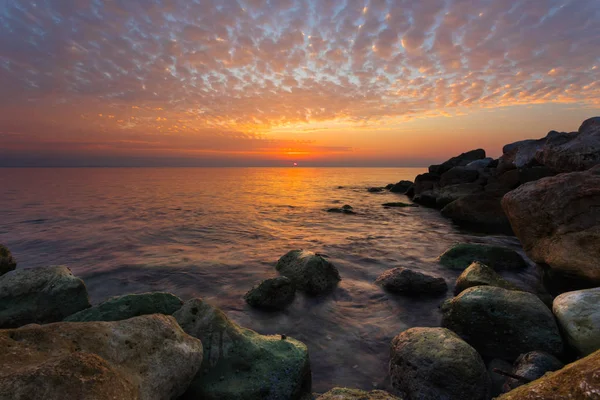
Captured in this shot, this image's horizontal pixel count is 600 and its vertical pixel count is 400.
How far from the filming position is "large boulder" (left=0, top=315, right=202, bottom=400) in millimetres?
2262

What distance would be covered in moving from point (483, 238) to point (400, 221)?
6.02 metres

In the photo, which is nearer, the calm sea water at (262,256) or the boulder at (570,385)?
the boulder at (570,385)

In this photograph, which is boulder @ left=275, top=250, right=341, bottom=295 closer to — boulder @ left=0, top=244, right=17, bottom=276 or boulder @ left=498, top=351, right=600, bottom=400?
boulder @ left=498, top=351, right=600, bottom=400

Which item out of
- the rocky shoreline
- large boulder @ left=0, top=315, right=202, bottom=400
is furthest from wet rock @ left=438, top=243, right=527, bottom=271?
large boulder @ left=0, top=315, right=202, bottom=400

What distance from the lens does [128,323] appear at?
3568mm

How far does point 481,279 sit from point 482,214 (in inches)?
540

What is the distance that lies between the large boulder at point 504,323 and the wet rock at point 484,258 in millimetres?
5053

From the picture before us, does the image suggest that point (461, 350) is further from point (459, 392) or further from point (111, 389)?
point (111, 389)

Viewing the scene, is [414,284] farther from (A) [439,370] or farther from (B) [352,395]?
(B) [352,395]

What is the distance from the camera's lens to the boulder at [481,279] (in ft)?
22.8

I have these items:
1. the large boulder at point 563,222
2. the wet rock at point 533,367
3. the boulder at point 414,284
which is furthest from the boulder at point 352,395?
the large boulder at point 563,222

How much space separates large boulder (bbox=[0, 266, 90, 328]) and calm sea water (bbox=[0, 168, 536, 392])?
6.64 feet

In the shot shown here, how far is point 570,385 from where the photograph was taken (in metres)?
2.19

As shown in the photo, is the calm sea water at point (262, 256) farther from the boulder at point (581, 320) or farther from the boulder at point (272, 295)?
the boulder at point (581, 320)
